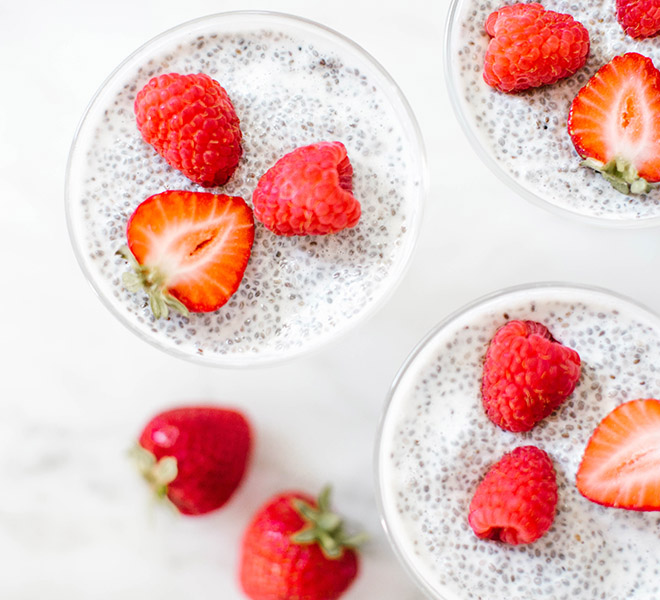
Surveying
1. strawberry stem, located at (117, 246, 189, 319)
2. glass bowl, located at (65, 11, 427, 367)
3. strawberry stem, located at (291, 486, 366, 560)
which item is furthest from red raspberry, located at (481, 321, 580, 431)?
strawberry stem, located at (117, 246, 189, 319)

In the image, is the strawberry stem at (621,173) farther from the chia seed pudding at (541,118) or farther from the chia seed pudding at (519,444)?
the chia seed pudding at (519,444)

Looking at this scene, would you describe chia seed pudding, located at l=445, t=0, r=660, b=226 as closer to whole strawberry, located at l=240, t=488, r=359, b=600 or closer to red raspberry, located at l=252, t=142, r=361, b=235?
red raspberry, located at l=252, t=142, r=361, b=235

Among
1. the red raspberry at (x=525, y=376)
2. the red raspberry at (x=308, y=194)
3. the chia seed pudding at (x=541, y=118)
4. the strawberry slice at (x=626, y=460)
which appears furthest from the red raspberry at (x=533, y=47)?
the strawberry slice at (x=626, y=460)

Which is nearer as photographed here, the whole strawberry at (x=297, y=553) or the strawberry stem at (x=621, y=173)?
the strawberry stem at (x=621, y=173)

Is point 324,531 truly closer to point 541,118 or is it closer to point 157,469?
point 157,469

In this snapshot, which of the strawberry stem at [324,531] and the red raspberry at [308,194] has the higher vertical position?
the red raspberry at [308,194]

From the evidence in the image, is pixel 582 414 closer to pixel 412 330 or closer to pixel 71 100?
pixel 412 330

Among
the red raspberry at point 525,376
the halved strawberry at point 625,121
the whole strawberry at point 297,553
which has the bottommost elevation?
the whole strawberry at point 297,553
